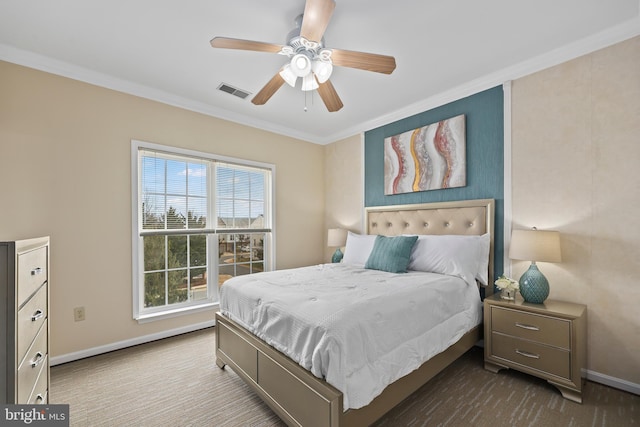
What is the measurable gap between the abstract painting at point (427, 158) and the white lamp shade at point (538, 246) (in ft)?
2.82

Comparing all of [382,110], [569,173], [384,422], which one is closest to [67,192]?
[384,422]

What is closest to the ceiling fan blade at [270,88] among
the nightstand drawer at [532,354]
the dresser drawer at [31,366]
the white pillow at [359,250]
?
the white pillow at [359,250]

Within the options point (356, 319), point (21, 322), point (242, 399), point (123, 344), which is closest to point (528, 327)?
point (356, 319)

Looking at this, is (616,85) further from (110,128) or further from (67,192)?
(67,192)

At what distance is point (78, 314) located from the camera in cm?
252

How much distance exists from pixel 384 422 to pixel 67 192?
10.4ft

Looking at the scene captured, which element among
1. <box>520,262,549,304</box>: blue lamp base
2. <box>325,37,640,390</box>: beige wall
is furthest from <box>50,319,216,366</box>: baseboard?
<box>325,37,640,390</box>: beige wall

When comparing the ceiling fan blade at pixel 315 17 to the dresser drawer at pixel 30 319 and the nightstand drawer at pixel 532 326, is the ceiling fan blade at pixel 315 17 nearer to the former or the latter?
the dresser drawer at pixel 30 319

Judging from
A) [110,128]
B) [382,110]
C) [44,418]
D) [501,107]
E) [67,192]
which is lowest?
[44,418]

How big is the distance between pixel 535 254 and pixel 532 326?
1.80 ft

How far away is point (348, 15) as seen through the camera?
189 centimetres

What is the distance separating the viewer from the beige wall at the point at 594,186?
2.02 m

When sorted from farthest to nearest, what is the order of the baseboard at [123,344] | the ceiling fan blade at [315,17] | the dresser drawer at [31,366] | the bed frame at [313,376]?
the baseboard at [123,344]
the ceiling fan blade at [315,17]
the bed frame at [313,376]
the dresser drawer at [31,366]

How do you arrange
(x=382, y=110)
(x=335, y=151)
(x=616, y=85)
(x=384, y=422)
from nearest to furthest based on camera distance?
(x=384, y=422) → (x=616, y=85) → (x=382, y=110) → (x=335, y=151)
